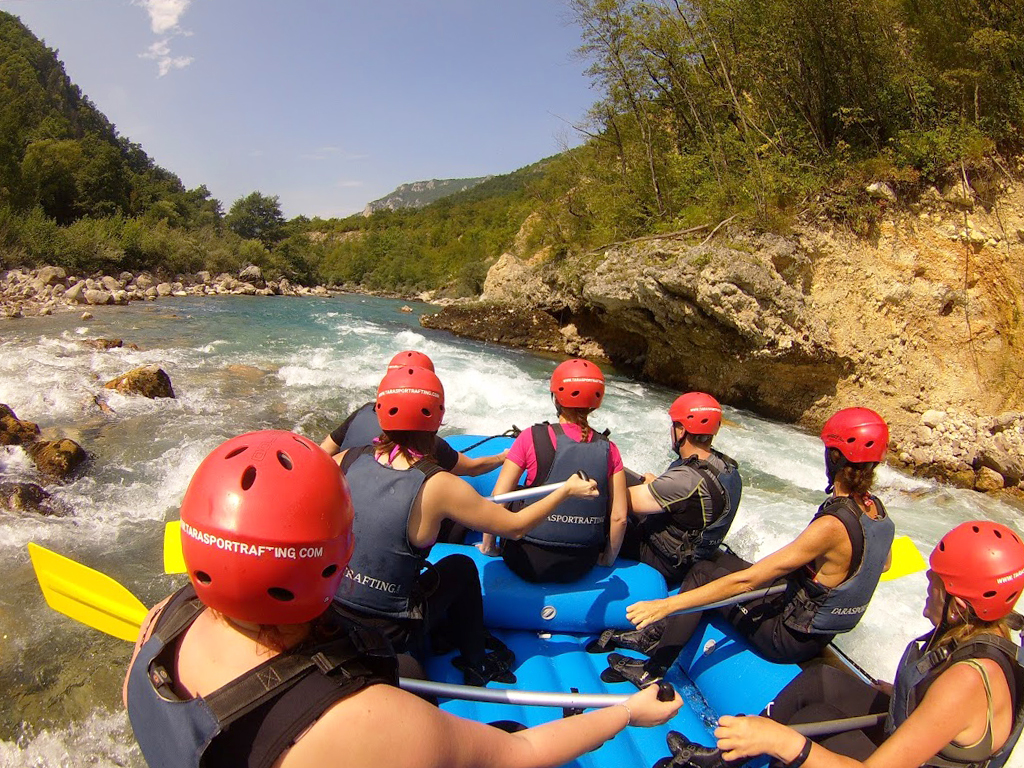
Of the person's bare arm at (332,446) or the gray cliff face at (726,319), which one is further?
the gray cliff face at (726,319)

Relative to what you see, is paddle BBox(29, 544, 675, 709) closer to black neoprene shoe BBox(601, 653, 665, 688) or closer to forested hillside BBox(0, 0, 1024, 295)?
black neoprene shoe BBox(601, 653, 665, 688)

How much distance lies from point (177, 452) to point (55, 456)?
1074mm

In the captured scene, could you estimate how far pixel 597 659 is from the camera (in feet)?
9.21

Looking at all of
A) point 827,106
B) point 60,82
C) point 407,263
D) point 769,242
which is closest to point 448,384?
point 769,242

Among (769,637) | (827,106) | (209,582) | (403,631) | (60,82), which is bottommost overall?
(769,637)

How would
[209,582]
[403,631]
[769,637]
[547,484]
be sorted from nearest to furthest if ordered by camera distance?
[209,582], [403,631], [769,637], [547,484]

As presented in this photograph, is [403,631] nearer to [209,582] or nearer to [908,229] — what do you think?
[209,582]

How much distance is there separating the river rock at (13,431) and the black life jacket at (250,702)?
235 inches

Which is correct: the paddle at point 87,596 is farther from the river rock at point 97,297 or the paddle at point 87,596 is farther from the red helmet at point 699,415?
the river rock at point 97,297

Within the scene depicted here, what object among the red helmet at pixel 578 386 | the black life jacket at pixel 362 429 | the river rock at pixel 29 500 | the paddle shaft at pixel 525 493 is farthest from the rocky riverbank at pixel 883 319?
the river rock at pixel 29 500

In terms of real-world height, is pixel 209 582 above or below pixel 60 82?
below

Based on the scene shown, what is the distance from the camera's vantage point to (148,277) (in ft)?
86.5

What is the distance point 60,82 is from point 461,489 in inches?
3247

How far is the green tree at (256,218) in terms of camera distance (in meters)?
55.9
